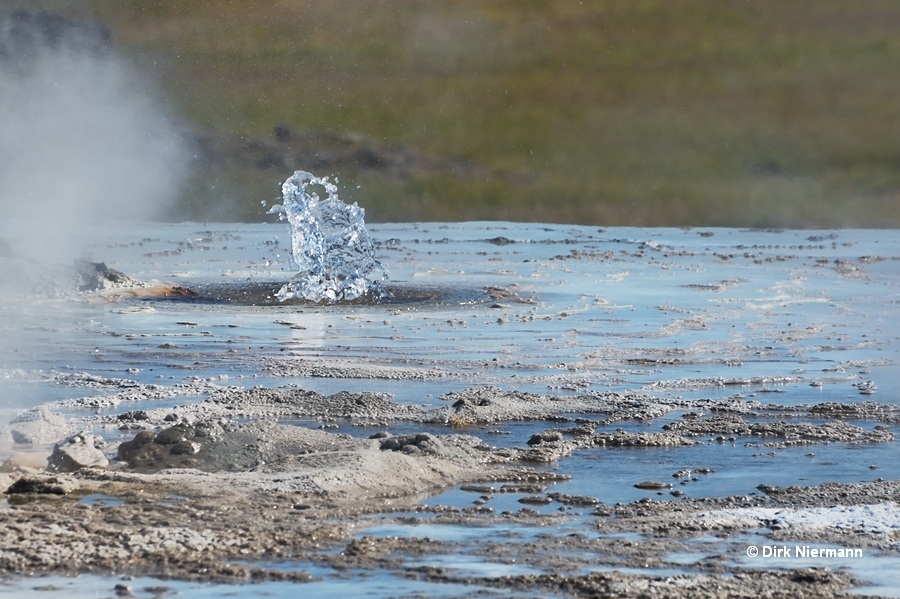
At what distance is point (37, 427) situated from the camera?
339 inches

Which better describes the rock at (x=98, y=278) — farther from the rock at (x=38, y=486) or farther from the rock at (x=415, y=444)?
the rock at (x=38, y=486)

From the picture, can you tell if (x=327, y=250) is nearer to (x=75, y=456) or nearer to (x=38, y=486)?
(x=75, y=456)

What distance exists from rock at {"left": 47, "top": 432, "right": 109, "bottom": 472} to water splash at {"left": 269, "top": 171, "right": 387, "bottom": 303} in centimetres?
1088

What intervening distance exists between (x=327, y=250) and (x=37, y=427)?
11.4 metres

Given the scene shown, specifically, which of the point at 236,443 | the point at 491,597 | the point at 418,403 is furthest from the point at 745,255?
the point at 491,597

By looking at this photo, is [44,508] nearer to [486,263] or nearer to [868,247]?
[486,263]

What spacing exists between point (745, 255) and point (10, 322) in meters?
20.7

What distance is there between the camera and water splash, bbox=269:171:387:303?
19.2 metres

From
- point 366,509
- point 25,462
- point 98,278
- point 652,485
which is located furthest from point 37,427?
point 98,278

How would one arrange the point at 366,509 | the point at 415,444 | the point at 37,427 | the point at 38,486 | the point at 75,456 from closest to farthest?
the point at 366,509 < the point at 38,486 < the point at 75,456 < the point at 415,444 < the point at 37,427

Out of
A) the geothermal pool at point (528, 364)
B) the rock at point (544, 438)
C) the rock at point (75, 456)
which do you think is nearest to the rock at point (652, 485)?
→ the geothermal pool at point (528, 364)

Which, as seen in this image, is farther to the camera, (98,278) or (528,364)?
(98,278)

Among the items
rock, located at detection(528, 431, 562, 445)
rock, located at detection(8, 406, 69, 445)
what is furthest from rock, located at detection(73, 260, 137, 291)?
rock, located at detection(528, 431, 562, 445)

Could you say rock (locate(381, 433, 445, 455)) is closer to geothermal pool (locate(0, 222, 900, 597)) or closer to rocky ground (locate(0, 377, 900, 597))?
rocky ground (locate(0, 377, 900, 597))
